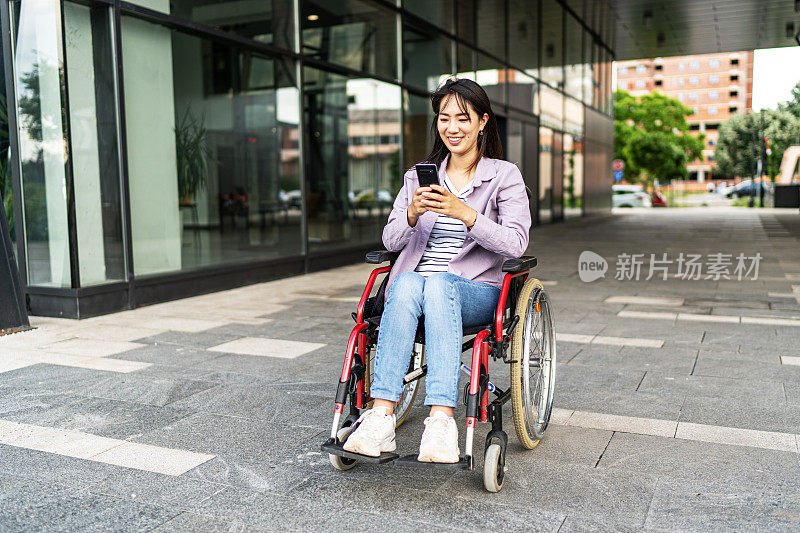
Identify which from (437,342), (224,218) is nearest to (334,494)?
(437,342)

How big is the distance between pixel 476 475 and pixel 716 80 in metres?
106

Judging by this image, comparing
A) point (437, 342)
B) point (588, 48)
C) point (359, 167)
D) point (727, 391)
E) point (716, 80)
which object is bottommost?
point (727, 391)

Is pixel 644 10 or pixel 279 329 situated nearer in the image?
pixel 279 329

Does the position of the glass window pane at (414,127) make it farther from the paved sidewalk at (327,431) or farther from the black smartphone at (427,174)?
the black smartphone at (427,174)

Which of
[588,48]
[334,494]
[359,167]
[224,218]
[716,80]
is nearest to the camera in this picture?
[334,494]

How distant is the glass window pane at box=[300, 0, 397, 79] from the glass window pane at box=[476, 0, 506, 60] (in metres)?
3.71

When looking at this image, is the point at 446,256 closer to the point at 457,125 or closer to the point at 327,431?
the point at 457,125

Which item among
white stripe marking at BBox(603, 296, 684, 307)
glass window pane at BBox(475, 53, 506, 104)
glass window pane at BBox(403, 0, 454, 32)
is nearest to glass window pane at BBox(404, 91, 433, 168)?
glass window pane at BBox(403, 0, 454, 32)

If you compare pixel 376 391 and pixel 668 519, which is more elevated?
pixel 376 391

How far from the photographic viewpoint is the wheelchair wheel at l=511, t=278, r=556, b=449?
9.50 feet

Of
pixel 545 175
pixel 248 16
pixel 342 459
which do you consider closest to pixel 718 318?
pixel 342 459

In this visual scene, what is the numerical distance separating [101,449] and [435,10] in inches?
432

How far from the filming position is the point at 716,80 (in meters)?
98.0

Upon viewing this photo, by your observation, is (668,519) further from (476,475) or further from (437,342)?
(437,342)
